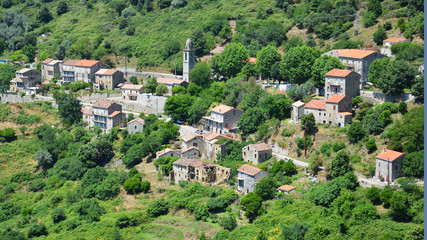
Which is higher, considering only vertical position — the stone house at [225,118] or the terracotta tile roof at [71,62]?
the terracotta tile roof at [71,62]

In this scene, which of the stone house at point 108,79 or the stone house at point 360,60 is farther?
the stone house at point 108,79

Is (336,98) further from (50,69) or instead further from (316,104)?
(50,69)

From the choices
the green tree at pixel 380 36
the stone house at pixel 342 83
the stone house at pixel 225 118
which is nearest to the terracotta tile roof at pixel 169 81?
the stone house at pixel 225 118

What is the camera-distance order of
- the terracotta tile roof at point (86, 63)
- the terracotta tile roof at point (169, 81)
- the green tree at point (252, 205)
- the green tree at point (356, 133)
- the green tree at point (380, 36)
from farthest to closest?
the terracotta tile roof at point (86, 63) → the terracotta tile roof at point (169, 81) → the green tree at point (380, 36) → the green tree at point (356, 133) → the green tree at point (252, 205)

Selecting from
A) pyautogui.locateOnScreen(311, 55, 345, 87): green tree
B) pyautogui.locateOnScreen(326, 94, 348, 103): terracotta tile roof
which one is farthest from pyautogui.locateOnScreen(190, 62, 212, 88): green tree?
pyautogui.locateOnScreen(326, 94, 348, 103): terracotta tile roof

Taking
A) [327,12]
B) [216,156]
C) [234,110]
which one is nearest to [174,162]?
[216,156]

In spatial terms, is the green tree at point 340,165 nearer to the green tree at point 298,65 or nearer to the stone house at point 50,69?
the green tree at point 298,65

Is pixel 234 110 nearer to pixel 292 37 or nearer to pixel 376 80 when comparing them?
pixel 376 80
